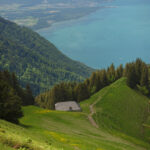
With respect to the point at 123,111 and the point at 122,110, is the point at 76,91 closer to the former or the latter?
the point at 122,110

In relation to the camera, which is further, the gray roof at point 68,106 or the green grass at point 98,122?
the gray roof at point 68,106

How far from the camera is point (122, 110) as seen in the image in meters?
72.2

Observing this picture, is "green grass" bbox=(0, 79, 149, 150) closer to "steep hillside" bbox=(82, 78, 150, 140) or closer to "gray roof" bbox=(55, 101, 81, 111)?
"steep hillside" bbox=(82, 78, 150, 140)

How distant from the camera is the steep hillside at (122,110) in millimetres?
60384

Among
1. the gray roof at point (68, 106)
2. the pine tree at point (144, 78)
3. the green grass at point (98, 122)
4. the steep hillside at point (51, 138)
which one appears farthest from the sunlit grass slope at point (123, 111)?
the steep hillside at point (51, 138)

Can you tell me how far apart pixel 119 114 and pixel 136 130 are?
A: 31.4 ft

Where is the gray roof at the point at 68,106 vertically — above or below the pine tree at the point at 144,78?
below

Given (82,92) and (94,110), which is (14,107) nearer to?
(94,110)

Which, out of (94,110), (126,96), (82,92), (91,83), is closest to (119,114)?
(94,110)

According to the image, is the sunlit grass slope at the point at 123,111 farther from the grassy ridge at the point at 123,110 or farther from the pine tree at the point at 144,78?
the pine tree at the point at 144,78

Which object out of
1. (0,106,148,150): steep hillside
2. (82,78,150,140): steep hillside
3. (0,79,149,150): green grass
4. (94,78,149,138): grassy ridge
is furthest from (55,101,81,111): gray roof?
(0,106,148,150): steep hillside

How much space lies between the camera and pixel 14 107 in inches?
1281

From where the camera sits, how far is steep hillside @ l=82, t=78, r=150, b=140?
60.4 metres

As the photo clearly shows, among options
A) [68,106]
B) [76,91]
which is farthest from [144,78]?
[68,106]
